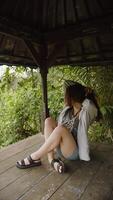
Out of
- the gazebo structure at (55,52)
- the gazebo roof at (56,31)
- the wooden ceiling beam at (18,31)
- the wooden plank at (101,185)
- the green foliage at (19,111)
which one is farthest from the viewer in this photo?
the green foliage at (19,111)

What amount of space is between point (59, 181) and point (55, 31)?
2.45 m

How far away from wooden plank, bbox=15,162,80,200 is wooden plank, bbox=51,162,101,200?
54mm

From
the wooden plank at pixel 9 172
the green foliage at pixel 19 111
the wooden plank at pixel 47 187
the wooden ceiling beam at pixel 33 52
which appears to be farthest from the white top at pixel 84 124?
the green foliage at pixel 19 111

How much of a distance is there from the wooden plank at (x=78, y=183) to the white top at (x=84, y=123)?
172mm

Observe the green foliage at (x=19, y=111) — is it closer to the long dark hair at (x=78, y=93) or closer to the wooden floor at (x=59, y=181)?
the wooden floor at (x=59, y=181)

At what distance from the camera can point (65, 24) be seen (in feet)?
13.1

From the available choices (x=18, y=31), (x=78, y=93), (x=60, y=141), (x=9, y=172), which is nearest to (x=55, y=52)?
(x=18, y=31)

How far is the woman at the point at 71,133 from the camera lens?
9.65 ft

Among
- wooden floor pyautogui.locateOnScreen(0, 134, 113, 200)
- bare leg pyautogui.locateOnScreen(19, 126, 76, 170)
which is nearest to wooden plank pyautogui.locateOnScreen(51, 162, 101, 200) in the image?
wooden floor pyautogui.locateOnScreen(0, 134, 113, 200)

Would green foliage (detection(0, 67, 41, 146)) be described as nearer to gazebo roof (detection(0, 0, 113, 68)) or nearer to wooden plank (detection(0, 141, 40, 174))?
gazebo roof (detection(0, 0, 113, 68))

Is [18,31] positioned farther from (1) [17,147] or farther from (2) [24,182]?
(2) [24,182]

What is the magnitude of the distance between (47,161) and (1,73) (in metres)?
4.72

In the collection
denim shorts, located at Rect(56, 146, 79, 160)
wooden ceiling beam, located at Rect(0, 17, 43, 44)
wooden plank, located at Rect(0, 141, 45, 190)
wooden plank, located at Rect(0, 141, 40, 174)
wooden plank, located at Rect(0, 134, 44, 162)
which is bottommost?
wooden plank, located at Rect(0, 141, 45, 190)

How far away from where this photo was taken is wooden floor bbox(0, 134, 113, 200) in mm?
2328
